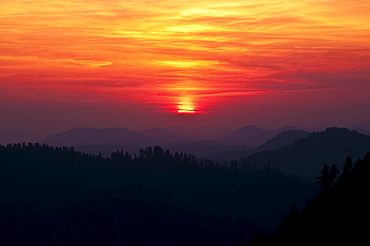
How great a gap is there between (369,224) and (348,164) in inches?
1922

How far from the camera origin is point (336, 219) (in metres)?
124

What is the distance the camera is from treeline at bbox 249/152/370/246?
116375 mm

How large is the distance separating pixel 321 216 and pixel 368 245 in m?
24.2

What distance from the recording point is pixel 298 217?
13588 cm

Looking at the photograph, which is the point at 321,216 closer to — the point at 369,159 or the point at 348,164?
the point at 369,159

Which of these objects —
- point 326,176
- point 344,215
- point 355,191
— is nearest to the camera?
point 344,215

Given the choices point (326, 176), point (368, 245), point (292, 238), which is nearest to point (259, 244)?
point (292, 238)

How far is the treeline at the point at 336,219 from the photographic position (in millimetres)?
116375

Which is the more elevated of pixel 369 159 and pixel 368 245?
pixel 369 159

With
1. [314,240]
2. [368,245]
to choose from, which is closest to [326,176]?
[314,240]

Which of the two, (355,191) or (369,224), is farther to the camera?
(355,191)

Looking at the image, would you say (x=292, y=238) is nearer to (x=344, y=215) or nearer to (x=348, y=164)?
(x=344, y=215)

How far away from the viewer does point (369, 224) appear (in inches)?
4496

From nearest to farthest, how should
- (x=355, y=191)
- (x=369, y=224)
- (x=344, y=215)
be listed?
(x=369, y=224) < (x=344, y=215) < (x=355, y=191)
